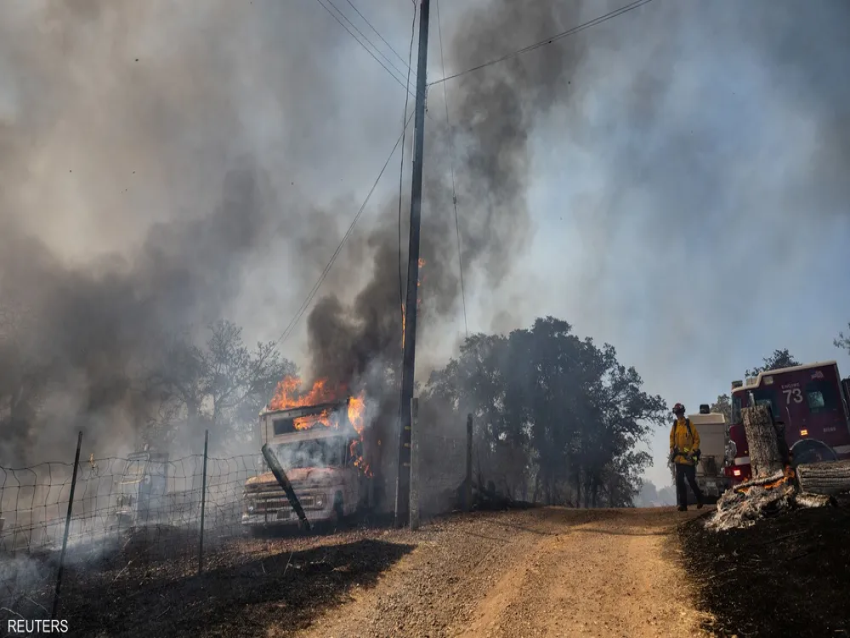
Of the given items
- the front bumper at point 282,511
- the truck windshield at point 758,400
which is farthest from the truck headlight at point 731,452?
the front bumper at point 282,511

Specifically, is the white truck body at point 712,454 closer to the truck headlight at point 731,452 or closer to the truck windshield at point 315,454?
the truck headlight at point 731,452

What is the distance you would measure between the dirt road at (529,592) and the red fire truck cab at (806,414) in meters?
5.23

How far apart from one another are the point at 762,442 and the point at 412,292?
8.74 metres

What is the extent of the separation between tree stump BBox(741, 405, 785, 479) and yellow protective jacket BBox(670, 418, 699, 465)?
124 centimetres

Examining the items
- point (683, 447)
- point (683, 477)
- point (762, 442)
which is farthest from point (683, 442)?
point (762, 442)

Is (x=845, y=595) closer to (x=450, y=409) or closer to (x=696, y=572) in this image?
(x=696, y=572)

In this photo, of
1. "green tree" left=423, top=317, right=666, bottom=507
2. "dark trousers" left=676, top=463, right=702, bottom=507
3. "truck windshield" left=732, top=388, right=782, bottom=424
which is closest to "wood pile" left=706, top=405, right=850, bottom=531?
"dark trousers" left=676, top=463, right=702, bottom=507

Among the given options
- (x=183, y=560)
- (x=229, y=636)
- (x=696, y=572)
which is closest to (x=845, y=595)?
(x=696, y=572)

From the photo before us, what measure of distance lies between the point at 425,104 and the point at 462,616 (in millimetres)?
13340

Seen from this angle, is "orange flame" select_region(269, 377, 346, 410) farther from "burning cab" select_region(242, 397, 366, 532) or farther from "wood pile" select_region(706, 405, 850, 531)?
"wood pile" select_region(706, 405, 850, 531)

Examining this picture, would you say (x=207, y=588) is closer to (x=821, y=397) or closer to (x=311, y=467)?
(x=311, y=467)

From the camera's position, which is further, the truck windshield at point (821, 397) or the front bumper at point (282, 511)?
the truck windshield at point (821, 397)

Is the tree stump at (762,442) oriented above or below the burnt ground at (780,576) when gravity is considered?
above

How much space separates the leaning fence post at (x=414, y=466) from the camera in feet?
37.7
